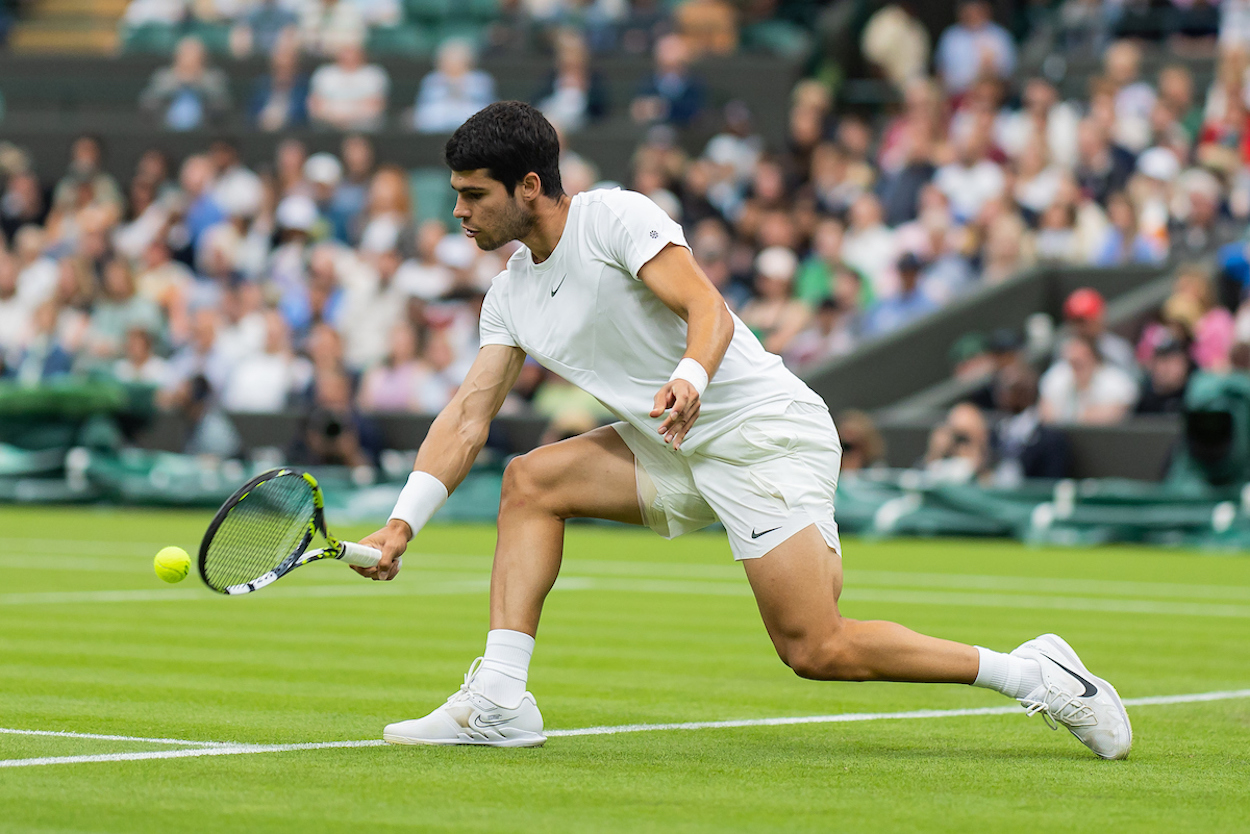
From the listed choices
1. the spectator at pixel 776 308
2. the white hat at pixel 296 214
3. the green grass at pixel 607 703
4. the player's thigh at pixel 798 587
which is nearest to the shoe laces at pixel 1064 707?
the green grass at pixel 607 703

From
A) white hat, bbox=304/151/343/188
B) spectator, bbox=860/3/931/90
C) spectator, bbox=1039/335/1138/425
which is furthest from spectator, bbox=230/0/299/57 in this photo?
spectator, bbox=1039/335/1138/425

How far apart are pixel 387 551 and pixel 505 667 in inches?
21.6

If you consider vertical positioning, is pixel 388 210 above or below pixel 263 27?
below

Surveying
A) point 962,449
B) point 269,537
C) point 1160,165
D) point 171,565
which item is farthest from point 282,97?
point 269,537

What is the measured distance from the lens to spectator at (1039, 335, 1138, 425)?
15.6m

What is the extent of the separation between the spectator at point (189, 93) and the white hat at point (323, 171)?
2193 millimetres

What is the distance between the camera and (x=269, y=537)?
209 inches

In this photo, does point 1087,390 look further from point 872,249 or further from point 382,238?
point 382,238

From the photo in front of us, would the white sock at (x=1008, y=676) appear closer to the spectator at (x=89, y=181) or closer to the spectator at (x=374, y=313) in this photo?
the spectator at (x=374, y=313)

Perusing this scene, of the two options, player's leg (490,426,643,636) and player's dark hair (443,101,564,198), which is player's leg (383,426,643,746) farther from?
player's dark hair (443,101,564,198)

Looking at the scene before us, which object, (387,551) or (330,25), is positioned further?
(330,25)

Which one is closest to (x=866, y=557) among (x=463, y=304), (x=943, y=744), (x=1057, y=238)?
(x=1057, y=238)

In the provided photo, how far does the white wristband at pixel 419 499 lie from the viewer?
221 inches

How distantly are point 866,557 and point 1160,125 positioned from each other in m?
6.11
